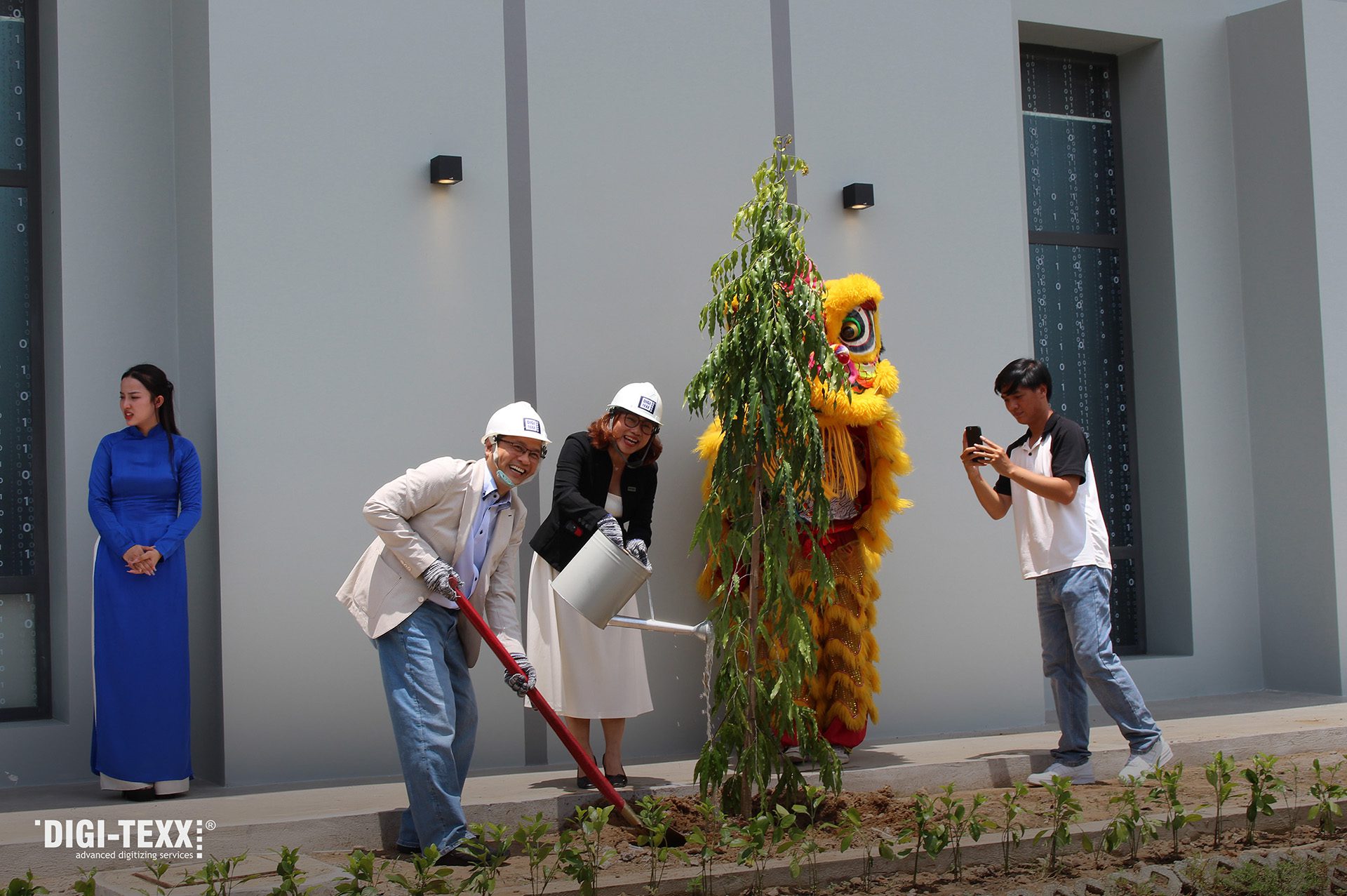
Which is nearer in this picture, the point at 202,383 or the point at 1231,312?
the point at 202,383

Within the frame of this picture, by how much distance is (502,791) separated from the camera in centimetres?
513

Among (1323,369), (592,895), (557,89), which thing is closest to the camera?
(592,895)

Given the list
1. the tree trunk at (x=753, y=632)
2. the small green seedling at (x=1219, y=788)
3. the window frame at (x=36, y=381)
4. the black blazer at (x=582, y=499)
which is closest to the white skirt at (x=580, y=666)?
the black blazer at (x=582, y=499)

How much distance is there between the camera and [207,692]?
575cm

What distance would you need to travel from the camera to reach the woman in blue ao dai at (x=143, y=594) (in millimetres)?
5062

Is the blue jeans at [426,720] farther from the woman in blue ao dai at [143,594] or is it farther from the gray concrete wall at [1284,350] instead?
the gray concrete wall at [1284,350]

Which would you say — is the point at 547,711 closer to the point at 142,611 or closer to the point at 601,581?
the point at 601,581

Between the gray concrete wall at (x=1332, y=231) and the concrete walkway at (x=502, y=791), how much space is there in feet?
3.95

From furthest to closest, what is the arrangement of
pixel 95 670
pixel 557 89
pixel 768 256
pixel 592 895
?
1. pixel 557 89
2. pixel 95 670
3. pixel 768 256
4. pixel 592 895

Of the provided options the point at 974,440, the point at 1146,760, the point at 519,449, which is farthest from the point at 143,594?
the point at 1146,760

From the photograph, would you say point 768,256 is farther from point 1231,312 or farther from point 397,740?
point 1231,312

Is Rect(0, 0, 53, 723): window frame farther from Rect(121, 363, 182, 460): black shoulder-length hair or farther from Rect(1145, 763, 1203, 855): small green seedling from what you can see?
Rect(1145, 763, 1203, 855): small green seedling

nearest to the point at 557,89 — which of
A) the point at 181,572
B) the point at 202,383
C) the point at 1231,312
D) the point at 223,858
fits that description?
the point at 202,383

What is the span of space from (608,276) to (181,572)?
234 centimetres
